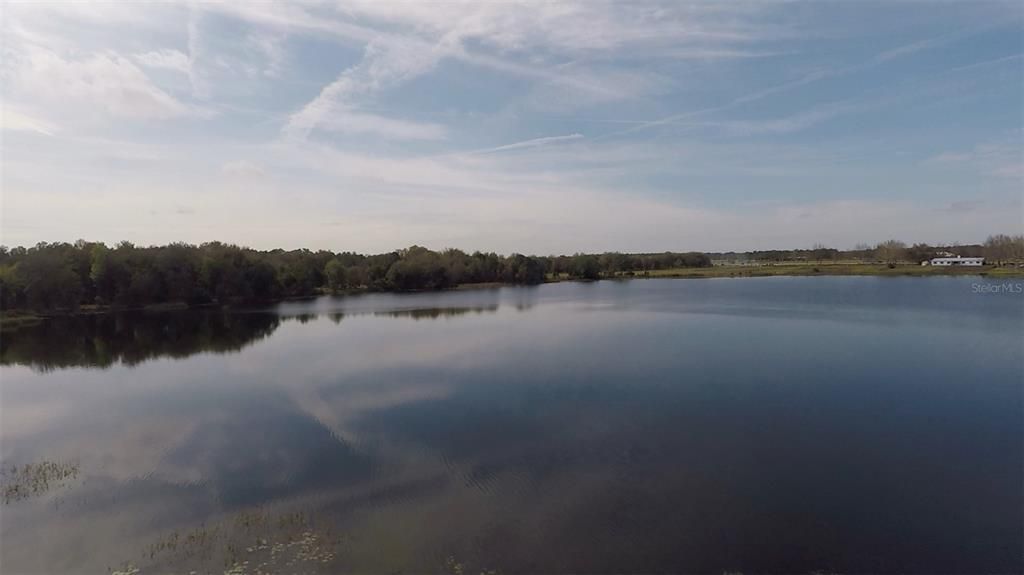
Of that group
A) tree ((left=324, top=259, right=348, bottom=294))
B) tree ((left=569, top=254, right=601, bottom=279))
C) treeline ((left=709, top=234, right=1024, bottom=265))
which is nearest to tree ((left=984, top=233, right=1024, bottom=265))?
treeline ((left=709, top=234, right=1024, bottom=265))

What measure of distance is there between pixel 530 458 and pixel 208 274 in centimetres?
5691

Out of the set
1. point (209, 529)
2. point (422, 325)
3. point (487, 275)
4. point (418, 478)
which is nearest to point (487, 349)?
point (422, 325)

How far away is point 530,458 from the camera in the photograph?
11.9 metres

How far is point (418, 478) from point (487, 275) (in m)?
78.6

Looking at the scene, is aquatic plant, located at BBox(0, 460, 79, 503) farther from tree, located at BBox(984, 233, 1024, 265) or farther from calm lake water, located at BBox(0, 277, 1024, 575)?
tree, located at BBox(984, 233, 1024, 265)

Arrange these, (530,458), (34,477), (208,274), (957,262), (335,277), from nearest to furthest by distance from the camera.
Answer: (34,477)
(530,458)
(208,274)
(335,277)
(957,262)

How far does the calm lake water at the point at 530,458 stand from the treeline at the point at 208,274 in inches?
1073

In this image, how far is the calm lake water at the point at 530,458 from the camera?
8.18m

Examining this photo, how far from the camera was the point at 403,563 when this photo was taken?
778cm

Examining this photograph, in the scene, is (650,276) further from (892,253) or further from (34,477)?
(34,477)

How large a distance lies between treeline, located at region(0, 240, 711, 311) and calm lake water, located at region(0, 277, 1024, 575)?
27.3 meters

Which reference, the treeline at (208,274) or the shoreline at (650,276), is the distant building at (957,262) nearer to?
the shoreline at (650,276)

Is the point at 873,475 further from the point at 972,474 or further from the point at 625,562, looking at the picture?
the point at 625,562

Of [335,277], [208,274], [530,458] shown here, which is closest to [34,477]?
[530,458]
